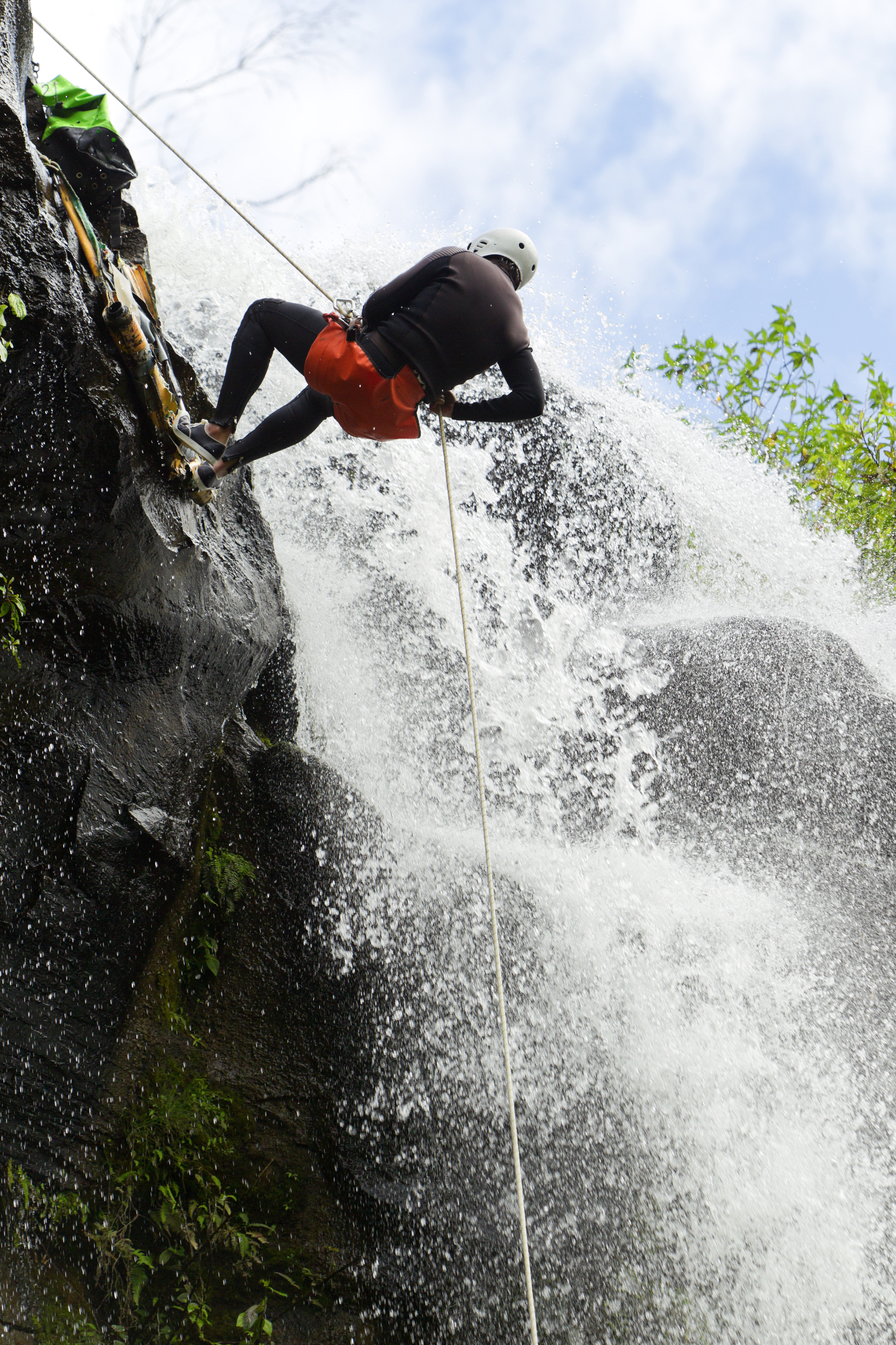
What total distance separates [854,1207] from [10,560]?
5.22 metres

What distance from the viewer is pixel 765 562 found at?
8.73 meters

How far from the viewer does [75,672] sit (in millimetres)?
3506

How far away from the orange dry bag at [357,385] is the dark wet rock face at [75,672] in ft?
2.57

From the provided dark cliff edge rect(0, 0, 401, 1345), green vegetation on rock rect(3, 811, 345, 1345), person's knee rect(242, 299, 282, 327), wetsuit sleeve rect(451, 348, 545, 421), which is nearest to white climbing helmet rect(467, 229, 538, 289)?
wetsuit sleeve rect(451, 348, 545, 421)

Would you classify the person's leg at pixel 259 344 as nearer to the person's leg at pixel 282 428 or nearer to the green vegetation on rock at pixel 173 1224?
the person's leg at pixel 282 428

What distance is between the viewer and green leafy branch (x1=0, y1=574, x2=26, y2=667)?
322 cm

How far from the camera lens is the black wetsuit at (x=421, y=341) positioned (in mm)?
3170

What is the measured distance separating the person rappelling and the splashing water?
228 centimetres

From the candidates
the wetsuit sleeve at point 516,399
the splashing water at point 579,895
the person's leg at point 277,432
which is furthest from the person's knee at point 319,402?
the splashing water at point 579,895

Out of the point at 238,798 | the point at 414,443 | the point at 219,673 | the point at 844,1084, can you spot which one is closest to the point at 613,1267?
the point at 844,1084

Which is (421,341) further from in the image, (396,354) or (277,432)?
(277,432)

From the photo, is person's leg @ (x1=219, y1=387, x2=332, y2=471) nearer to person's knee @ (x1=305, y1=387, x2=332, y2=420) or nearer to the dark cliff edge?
person's knee @ (x1=305, y1=387, x2=332, y2=420)

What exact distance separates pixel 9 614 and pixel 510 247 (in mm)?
2633

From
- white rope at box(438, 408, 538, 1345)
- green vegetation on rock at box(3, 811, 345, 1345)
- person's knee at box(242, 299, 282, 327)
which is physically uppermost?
person's knee at box(242, 299, 282, 327)
